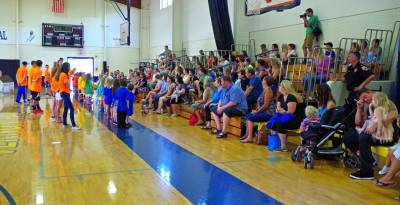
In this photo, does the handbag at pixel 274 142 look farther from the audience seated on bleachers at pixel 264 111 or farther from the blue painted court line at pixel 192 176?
the blue painted court line at pixel 192 176

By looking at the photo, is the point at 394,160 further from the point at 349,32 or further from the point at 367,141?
the point at 349,32

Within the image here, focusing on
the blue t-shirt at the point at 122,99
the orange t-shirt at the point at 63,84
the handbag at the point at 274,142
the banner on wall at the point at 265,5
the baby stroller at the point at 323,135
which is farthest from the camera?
the banner on wall at the point at 265,5

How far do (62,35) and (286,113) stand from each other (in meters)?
17.5

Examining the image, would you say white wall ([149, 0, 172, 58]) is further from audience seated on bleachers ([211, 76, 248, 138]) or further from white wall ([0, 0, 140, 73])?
audience seated on bleachers ([211, 76, 248, 138])

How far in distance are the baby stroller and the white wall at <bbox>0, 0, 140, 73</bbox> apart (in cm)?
1802

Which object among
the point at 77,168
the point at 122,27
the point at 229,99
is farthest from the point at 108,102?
the point at 122,27

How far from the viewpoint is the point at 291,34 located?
10.5 m

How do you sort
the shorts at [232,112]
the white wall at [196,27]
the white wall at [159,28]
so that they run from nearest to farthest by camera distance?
the shorts at [232,112] → the white wall at [196,27] → the white wall at [159,28]

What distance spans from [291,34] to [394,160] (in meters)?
6.96

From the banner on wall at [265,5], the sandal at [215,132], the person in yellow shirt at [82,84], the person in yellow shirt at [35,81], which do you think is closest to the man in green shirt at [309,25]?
the banner on wall at [265,5]

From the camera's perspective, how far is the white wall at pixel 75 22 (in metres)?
19.6

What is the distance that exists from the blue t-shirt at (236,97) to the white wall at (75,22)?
1578cm

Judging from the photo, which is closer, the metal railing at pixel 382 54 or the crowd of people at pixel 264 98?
the crowd of people at pixel 264 98

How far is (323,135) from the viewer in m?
5.00
